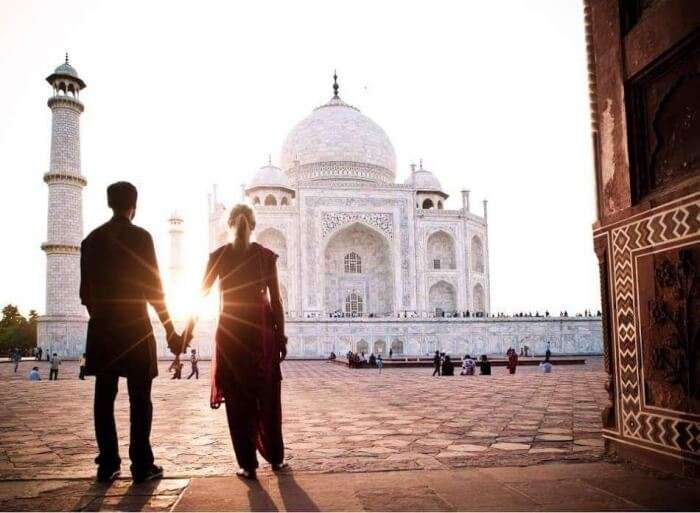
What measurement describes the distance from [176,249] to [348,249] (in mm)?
8187

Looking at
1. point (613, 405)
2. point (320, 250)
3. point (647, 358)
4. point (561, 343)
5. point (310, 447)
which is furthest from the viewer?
point (320, 250)

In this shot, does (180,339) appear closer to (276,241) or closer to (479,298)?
(276,241)

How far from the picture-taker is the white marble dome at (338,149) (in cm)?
3406

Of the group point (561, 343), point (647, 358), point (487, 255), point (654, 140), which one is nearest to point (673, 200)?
point (654, 140)

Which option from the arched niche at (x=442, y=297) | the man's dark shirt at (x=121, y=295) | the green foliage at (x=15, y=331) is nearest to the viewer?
the man's dark shirt at (x=121, y=295)

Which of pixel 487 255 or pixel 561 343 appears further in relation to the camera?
pixel 487 255

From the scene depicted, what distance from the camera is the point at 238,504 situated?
246 centimetres

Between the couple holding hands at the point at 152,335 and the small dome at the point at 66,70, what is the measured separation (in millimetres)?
24879

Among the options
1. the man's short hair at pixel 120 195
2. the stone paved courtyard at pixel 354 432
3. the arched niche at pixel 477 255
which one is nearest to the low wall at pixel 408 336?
the arched niche at pixel 477 255

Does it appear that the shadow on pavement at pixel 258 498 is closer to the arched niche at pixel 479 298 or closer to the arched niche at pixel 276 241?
the arched niche at pixel 276 241

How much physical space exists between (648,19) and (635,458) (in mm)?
2141

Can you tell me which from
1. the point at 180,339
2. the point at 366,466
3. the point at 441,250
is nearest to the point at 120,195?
the point at 180,339

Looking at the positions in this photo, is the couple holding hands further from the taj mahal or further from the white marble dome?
the white marble dome

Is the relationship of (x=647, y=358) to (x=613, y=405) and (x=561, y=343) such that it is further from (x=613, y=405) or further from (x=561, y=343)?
(x=561, y=343)
